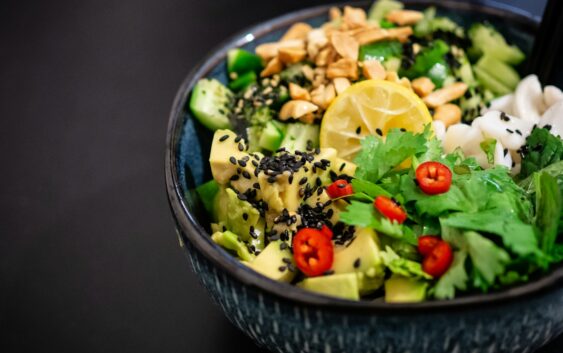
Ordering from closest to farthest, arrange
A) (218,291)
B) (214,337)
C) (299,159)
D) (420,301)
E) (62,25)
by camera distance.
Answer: (420,301) < (218,291) < (299,159) < (214,337) < (62,25)

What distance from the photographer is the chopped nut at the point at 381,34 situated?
1.88m

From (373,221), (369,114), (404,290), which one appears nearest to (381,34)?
(369,114)

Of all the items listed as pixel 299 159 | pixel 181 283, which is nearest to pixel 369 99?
pixel 299 159

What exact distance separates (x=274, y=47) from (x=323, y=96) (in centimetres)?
30

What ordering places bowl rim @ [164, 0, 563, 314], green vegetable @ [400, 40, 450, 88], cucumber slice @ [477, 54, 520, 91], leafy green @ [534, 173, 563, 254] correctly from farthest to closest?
1. cucumber slice @ [477, 54, 520, 91]
2. green vegetable @ [400, 40, 450, 88]
3. leafy green @ [534, 173, 563, 254]
4. bowl rim @ [164, 0, 563, 314]

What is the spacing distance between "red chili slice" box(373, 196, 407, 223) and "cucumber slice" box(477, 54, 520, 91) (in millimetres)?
963

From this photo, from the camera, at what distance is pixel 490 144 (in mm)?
1577

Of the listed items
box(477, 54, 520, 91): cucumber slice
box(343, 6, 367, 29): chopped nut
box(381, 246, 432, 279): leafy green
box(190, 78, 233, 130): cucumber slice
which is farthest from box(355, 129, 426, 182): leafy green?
box(477, 54, 520, 91): cucumber slice

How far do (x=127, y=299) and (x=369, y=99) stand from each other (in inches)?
34.2

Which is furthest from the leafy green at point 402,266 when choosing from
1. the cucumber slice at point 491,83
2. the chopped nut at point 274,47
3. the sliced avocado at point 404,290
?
the cucumber slice at point 491,83

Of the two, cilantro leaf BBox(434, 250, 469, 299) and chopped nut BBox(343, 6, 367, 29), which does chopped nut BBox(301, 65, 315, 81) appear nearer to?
chopped nut BBox(343, 6, 367, 29)

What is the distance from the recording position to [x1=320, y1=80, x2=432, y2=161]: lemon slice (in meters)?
1.63

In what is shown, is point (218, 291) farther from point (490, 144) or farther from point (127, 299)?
point (490, 144)

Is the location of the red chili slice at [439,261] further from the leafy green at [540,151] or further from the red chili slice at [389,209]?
the leafy green at [540,151]
